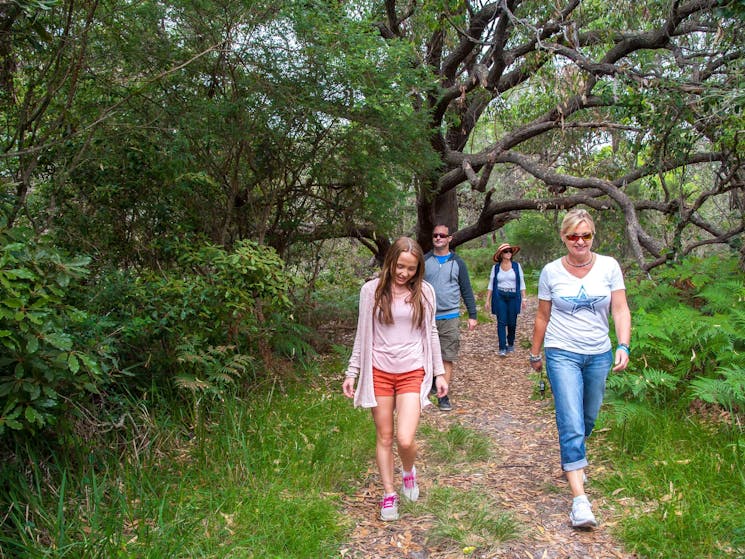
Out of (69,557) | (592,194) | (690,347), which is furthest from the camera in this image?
(592,194)

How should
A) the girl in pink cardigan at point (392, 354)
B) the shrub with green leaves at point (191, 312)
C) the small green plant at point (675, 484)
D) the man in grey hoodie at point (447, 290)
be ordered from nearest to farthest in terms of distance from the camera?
the small green plant at point (675, 484)
the girl in pink cardigan at point (392, 354)
the shrub with green leaves at point (191, 312)
the man in grey hoodie at point (447, 290)

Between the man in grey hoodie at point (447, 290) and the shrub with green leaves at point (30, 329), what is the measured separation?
3.84 m

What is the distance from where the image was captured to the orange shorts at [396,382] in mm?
3850

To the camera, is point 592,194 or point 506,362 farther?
point 592,194

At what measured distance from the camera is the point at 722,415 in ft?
15.4

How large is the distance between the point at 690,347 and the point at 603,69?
3.99m

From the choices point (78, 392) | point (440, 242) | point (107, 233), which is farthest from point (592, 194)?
point (78, 392)

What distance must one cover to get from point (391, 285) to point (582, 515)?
190cm

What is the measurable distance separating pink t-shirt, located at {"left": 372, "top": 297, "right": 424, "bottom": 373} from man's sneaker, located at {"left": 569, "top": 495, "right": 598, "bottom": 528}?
52.0 inches

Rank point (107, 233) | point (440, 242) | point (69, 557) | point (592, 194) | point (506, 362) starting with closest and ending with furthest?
point (69, 557), point (107, 233), point (440, 242), point (506, 362), point (592, 194)

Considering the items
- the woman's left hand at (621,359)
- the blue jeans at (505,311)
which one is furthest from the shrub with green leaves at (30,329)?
the blue jeans at (505,311)

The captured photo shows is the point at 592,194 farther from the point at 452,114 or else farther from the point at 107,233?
the point at 107,233

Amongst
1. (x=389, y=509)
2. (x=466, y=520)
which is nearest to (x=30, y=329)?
(x=389, y=509)

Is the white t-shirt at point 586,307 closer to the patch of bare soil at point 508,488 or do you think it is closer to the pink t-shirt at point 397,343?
the pink t-shirt at point 397,343
